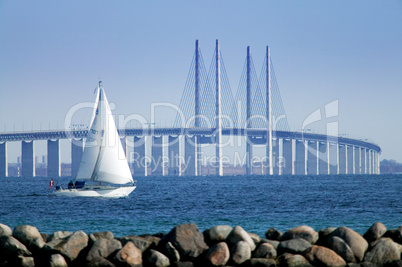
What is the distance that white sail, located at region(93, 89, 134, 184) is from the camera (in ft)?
102

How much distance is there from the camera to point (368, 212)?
73.3ft

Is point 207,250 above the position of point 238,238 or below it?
below

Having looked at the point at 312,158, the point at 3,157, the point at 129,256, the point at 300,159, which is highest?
the point at 3,157

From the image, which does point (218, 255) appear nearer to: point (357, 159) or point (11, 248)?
point (11, 248)

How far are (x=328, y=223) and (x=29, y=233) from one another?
964 cm

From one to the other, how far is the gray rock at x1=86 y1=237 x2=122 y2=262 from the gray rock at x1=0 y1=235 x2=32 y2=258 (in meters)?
1.05

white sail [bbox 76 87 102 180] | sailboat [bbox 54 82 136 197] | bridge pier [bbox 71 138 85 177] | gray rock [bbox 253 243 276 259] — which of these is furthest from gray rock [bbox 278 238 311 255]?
bridge pier [bbox 71 138 85 177]

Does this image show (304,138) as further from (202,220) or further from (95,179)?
(202,220)

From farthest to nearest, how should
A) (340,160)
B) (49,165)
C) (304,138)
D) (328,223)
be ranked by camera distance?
(340,160) < (304,138) < (49,165) < (328,223)

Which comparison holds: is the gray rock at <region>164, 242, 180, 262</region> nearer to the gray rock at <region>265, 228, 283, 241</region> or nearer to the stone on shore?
the stone on shore

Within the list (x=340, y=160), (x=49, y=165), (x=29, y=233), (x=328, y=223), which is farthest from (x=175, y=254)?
(x=340, y=160)

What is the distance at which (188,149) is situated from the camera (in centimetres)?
8881

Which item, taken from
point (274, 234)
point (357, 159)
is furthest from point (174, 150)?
point (274, 234)

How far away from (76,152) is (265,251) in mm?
73459
